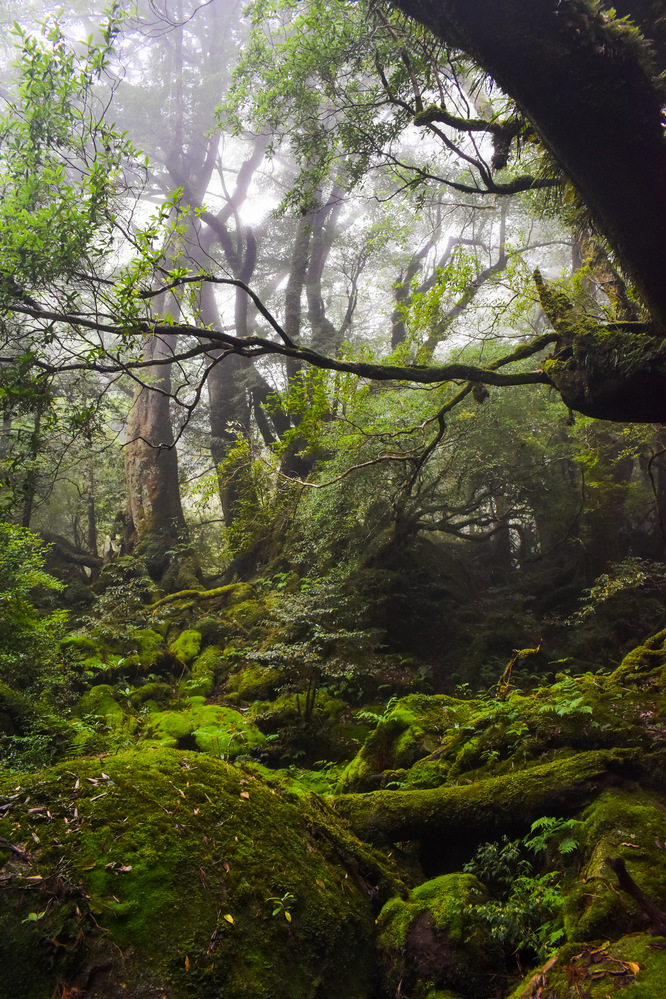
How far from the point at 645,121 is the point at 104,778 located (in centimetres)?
517

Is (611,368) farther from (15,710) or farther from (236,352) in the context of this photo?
(15,710)

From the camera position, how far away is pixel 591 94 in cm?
370

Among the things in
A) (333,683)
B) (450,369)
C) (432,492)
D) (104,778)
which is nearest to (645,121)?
(450,369)

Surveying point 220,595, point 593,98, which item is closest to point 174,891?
point 593,98

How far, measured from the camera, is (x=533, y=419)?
1137 cm

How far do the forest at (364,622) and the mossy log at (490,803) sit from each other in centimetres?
2

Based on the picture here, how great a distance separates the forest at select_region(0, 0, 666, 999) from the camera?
232cm

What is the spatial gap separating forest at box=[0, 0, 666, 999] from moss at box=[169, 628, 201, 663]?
5 centimetres

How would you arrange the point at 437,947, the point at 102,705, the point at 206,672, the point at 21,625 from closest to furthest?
the point at 437,947 < the point at 21,625 < the point at 102,705 < the point at 206,672

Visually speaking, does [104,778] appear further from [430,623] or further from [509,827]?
[430,623]

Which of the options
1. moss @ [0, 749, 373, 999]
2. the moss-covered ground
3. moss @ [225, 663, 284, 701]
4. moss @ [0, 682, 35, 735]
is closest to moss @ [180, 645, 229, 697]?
moss @ [225, 663, 284, 701]

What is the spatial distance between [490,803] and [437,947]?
3.40ft

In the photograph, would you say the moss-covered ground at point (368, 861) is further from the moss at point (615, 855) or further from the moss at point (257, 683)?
the moss at point (257, 683)

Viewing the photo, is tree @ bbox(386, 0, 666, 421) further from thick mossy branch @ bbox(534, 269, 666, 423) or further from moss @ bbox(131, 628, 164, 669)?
moss @ bbox(131, 628, 164, 669)
